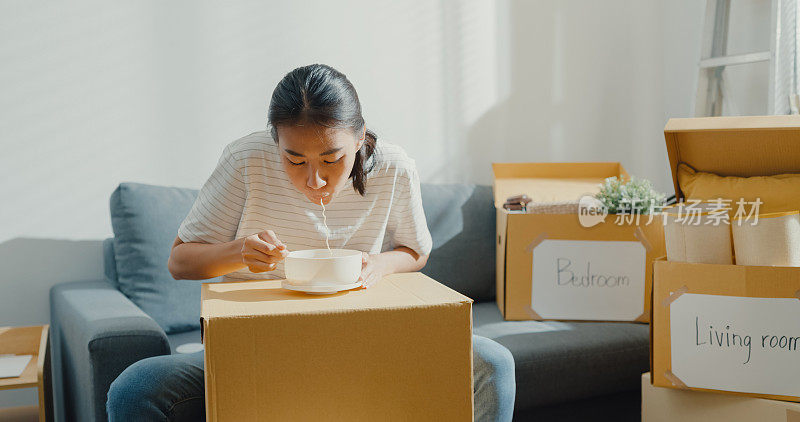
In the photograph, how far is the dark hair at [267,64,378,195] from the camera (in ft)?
3.59

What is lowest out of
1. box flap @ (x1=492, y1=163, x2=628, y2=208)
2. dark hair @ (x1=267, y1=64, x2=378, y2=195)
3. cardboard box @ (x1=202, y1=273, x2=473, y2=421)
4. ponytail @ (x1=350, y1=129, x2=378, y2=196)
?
cardboard box @ (x1=202, y1=273, x2=473, y2=421)

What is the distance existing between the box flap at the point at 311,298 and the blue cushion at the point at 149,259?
2.58 ft

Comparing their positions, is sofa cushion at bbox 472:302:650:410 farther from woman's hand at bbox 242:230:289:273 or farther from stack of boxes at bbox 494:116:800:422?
woman's hand at bbox 242:230:289:273

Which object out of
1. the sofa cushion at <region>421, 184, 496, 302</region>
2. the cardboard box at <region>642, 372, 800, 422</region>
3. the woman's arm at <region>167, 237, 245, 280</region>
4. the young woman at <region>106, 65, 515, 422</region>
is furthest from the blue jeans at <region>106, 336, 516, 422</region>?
the sofa cushion at <region>421, 184, 496, 302</region>

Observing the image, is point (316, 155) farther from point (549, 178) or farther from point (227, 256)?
point (549, 178)

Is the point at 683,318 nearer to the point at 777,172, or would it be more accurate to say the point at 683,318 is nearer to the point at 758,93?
the point at 777,172

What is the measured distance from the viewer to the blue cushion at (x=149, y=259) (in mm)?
1711

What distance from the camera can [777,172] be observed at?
1467 mm

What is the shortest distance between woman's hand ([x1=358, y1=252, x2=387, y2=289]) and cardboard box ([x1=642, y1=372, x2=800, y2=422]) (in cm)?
72

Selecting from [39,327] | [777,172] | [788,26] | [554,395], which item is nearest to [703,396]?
[554,395]

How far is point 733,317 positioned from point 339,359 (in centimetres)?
86

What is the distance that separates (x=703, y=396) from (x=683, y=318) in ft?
0.56

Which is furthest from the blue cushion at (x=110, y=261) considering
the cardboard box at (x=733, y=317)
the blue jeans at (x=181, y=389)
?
the cardboard box at (x=733, y=317)

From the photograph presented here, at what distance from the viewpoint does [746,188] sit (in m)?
1.46
